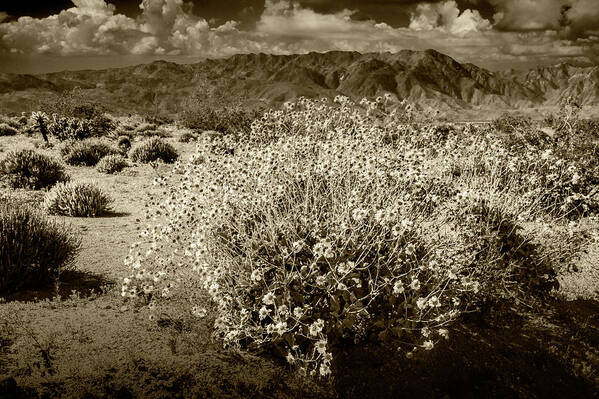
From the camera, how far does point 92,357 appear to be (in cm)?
323

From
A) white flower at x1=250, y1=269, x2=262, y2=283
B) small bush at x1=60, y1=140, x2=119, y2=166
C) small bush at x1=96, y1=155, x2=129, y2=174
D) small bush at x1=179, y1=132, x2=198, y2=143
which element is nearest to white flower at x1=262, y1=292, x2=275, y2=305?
white flower at x1=250, y1=269, x2=262, y2=283

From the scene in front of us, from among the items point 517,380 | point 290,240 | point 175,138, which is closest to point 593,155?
point 517,380

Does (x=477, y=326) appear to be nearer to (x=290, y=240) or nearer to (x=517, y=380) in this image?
(x=517, y=380)

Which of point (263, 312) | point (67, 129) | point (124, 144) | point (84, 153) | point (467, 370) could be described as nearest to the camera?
point (263, 312)

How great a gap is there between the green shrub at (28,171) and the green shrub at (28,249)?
710cm

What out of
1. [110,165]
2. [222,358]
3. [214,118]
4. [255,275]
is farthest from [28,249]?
[214,118]

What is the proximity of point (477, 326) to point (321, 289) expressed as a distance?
2347mm

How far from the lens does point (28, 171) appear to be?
11.7 metres

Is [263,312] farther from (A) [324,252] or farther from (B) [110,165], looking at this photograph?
(B) [110,165]

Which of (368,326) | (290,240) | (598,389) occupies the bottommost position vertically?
(598,389)

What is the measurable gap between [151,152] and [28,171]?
4.96 metres

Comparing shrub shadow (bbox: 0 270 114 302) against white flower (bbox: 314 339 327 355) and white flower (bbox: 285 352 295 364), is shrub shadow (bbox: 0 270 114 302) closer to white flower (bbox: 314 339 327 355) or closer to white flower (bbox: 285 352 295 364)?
white flower (bbox: 285 352 295 364)

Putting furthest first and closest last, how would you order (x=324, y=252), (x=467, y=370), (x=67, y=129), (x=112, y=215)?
(x=67, y=129)
(x=112, y=215)
(x=467, y=370)
(x=324, y=252)

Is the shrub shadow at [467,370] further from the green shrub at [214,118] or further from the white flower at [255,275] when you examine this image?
the green shrub at [214,118]
